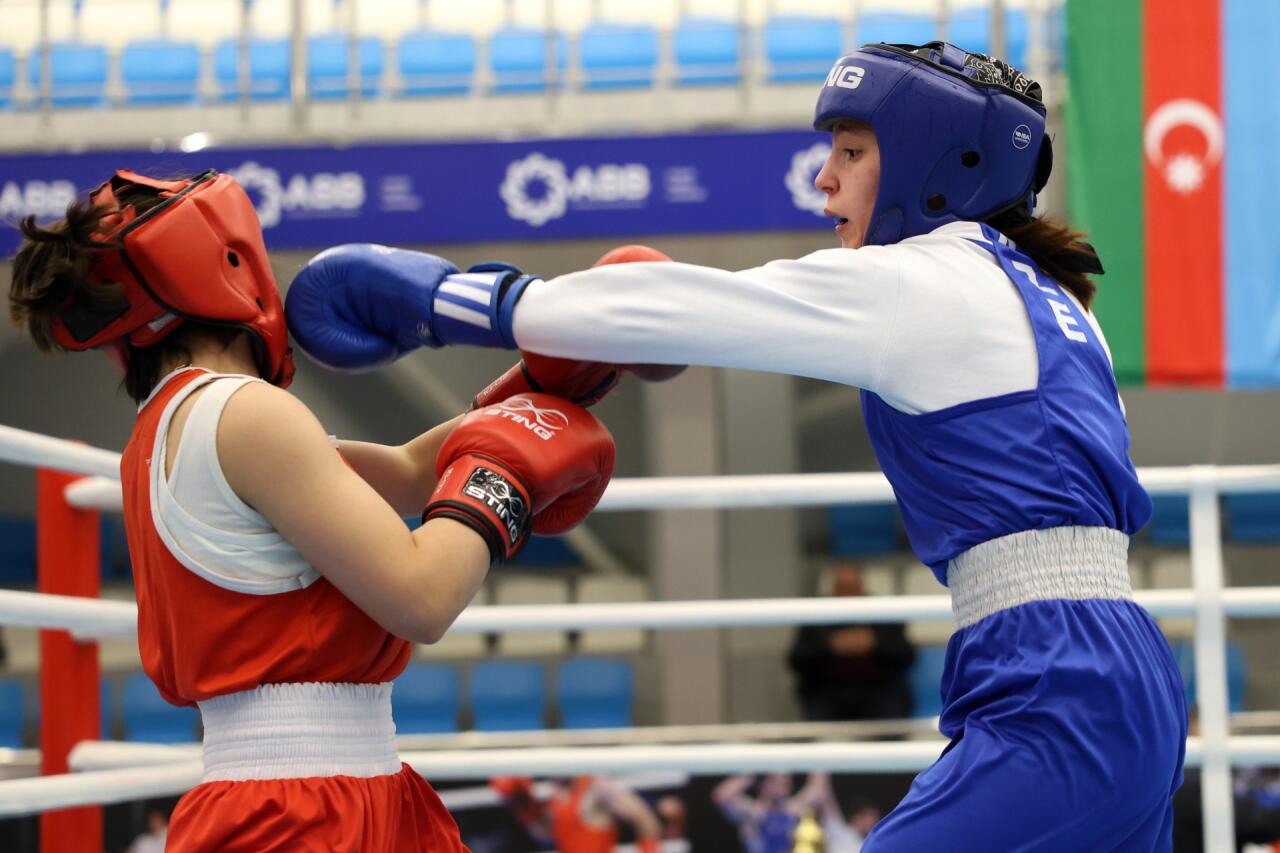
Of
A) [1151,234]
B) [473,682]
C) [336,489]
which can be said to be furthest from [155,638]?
[473,682]

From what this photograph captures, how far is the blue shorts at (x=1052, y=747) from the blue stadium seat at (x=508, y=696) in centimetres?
604

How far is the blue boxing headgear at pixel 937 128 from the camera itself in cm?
167

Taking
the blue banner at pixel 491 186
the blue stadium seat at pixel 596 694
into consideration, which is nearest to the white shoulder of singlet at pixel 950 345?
the blue banner at pixel 491 186

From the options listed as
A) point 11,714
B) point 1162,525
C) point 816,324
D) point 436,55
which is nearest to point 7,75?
point 436,55

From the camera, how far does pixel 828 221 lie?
22.2 feet

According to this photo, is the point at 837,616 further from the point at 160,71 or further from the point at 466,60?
the point at 160,71

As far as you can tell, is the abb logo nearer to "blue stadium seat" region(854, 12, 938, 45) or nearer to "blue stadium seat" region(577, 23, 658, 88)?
"blue stadium seat" region(854, 12, 938, 45)

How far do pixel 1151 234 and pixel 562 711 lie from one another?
3956 millimetres

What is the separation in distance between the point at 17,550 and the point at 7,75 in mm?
2802

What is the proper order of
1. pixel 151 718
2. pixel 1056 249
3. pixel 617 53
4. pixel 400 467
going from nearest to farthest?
pixel 1056 249 < pixel 400 467 < pixel 151 718 < pixel 617 53

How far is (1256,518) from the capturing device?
317 inches

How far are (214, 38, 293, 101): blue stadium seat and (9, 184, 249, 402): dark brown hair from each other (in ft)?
21.0

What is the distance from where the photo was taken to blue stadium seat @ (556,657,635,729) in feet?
24.3

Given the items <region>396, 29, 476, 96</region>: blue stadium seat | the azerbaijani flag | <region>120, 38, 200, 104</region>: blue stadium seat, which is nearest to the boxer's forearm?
the azerbaijani flag
